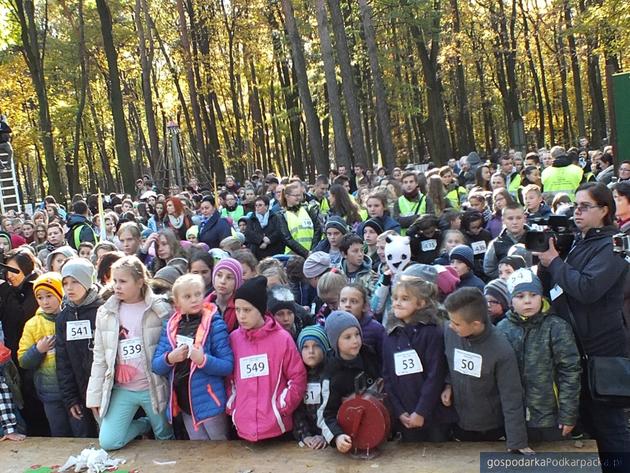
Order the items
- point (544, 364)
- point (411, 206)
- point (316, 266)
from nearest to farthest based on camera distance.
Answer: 1. point (544, 364)
2. point (316, 266)
3. point (411, 206)

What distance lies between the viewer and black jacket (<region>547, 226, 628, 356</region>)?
→ 411cm

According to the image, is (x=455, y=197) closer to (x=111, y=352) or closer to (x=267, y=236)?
(x=267, y=236)

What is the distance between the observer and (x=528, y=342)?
410 cm

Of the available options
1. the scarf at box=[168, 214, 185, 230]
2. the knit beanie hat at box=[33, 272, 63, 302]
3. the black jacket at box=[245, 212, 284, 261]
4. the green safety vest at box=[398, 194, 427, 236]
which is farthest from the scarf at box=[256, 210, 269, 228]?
the knit beanie hat at box=[33, 272, 63, 302]

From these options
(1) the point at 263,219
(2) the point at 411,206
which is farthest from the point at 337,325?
(1) the point at 263,219

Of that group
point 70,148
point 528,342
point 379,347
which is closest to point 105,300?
point 379,347

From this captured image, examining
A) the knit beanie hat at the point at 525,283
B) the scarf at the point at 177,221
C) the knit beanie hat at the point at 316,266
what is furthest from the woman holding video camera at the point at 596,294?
the scarf at the point at 177,221

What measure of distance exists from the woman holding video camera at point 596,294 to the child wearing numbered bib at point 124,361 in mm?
2835

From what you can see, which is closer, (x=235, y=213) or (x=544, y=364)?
(x=544, y=364)

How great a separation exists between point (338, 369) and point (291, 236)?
4961 millimetres

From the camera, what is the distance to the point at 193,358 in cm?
447

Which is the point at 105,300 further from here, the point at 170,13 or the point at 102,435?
the point at 170,13

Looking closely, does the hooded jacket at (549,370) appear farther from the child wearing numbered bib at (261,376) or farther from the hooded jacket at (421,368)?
the child wearing numbered bib at (261,376)

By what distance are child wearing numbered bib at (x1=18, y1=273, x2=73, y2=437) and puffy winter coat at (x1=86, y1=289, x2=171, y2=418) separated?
0.70 m
